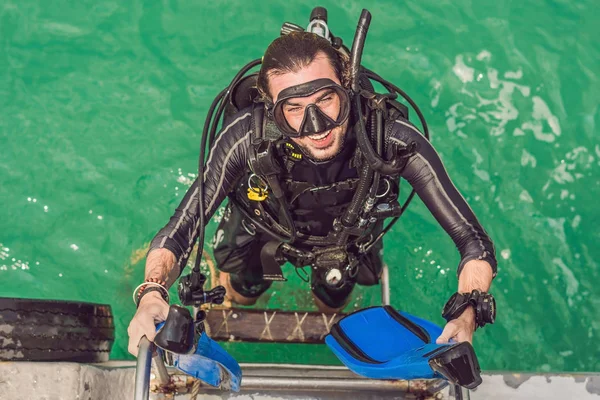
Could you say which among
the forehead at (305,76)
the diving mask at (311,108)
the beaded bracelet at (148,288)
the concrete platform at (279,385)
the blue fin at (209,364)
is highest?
the forehead at (305,76)

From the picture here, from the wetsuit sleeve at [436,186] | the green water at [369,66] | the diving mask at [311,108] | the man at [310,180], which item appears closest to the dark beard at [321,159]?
the man at [310,180]

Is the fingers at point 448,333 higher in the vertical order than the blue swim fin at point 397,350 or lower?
higher

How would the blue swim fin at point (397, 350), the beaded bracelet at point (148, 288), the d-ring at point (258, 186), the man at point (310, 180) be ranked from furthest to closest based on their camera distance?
the d-ring at point (258, 186) → the man at point (310, 180) → the beaded bracelet at point (148, 288) → the blue swim fin at point (397, 350)

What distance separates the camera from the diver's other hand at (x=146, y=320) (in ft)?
6.55

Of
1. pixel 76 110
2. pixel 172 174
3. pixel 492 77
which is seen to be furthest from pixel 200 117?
pixel 492 77

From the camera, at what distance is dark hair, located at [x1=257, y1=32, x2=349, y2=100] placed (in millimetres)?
2382

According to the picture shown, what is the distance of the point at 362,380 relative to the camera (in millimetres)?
2600

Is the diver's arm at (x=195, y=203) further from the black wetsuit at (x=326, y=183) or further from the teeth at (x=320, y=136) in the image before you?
the teeth at (x=320, y=136)

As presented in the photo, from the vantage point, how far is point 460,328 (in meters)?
2.08

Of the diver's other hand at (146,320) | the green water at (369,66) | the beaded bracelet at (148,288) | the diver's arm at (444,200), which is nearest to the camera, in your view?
the diver's other hand at (146,320)

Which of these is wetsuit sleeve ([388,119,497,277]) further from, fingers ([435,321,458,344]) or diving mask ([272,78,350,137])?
fingers ([435,321,458,344])

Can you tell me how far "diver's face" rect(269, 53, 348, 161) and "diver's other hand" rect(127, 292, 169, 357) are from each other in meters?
0.89

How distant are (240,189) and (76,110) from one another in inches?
96.8

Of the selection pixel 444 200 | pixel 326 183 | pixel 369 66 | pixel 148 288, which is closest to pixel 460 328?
pixel 444 200
